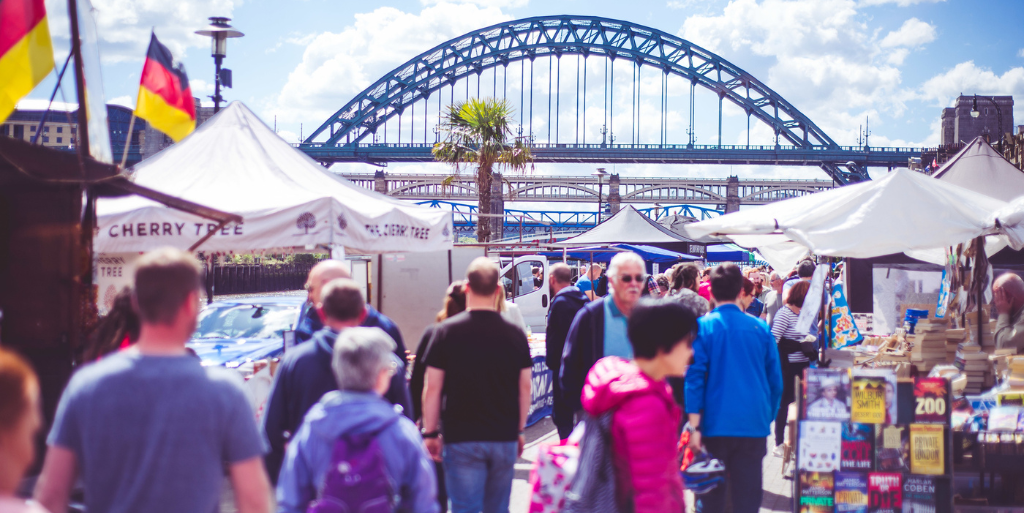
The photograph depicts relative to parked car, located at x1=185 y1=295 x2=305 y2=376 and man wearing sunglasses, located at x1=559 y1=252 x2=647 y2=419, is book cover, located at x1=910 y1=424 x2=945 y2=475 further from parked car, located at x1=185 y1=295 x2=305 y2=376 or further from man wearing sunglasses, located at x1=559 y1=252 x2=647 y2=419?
parked car, located at x1=185 y1=295 x2=305 y2=376

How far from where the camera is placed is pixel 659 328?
2725mm

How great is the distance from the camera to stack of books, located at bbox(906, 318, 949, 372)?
251 inches

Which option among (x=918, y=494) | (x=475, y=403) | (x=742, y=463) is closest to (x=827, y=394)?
(x=918, y=494)

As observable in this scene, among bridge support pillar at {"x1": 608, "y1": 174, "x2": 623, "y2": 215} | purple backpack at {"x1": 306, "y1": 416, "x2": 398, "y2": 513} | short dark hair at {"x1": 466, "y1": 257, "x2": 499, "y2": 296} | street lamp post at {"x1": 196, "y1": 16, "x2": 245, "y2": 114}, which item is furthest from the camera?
bridge support pillar at {"x1": 608, "y1": 174, "x2": 623, "y2": 215}

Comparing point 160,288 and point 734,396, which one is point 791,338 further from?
point 160,288

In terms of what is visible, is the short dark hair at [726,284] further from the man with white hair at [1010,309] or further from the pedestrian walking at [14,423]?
the pedestrian walking at [14,423]

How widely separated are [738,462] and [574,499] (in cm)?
199

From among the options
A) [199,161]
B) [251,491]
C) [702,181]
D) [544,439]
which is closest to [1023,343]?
[544,439]

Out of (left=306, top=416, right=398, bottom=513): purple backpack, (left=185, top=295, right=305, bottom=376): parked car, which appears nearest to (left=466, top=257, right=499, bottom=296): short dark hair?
(left=306, top=416, right=398, bottom=513): purple backpack

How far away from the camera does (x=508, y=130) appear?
22.9 metres

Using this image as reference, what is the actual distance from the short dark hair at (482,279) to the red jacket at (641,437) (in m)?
1.37

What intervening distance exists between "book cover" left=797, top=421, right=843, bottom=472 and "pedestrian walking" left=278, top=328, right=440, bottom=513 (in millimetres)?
3078

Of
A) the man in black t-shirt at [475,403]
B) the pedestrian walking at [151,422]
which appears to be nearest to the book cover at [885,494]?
the man in black t-shirt at [475,403]

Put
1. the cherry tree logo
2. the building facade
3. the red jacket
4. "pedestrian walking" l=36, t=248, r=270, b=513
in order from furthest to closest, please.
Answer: the building facade
the cherry tree logo
the red jacket
"pedestrian walking" l=36, t=248, r=270, b=513
